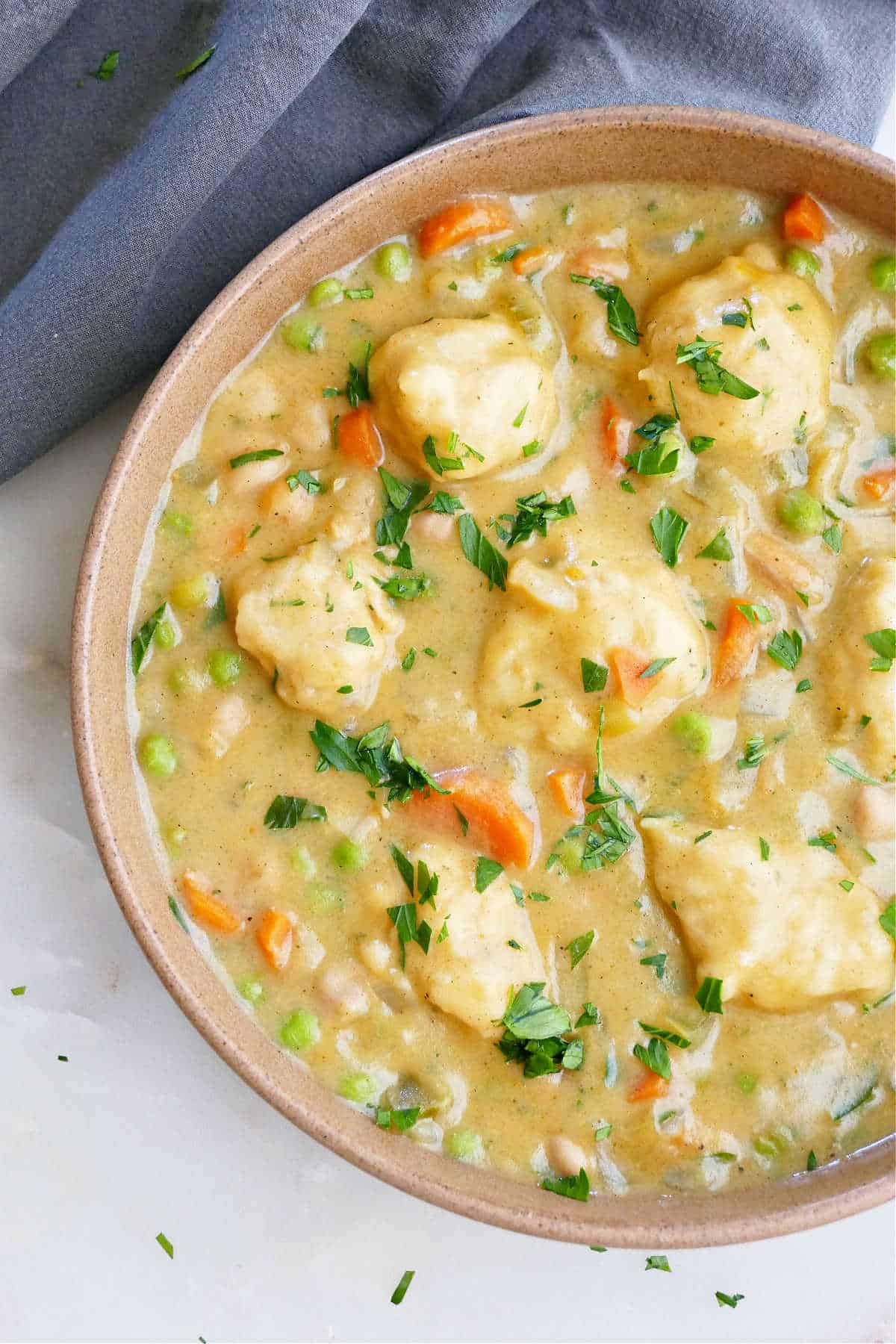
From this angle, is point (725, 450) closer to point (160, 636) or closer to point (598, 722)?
point (598, 722)

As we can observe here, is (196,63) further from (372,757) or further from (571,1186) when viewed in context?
(571,1186)

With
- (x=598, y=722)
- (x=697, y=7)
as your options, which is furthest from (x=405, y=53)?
(x=598, y=722)

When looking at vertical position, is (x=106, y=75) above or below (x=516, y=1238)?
above

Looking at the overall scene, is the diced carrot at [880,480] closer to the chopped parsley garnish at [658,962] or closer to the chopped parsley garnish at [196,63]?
the chopped parsley garnish at [658,962]

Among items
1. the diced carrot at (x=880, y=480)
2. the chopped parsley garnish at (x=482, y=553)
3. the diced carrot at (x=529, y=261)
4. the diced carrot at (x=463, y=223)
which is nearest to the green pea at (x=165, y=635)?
the chopped parsley garnish at (x=482, y=553)

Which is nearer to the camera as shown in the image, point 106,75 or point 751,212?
point 751,212

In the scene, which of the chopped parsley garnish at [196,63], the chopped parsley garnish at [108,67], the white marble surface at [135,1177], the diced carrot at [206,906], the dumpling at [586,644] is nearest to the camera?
the dumpling at [586,644]

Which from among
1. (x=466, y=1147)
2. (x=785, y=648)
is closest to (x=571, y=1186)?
(x=466, y=1147)
